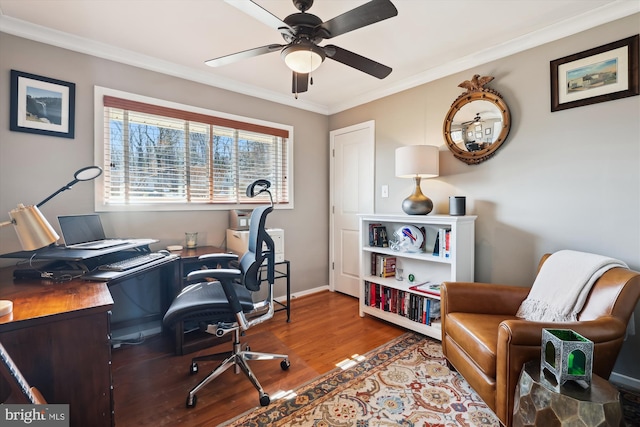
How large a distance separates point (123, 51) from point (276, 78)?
1300mm

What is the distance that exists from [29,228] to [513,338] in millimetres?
2277

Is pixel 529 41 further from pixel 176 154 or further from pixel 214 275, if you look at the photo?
pixel 176 154

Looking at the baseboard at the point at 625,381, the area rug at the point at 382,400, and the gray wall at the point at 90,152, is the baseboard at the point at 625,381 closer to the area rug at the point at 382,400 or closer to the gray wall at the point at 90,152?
the area rug at the point at 382,400

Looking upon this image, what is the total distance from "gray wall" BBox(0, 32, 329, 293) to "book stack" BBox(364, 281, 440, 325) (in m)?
1.01

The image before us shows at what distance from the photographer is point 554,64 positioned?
209 cm

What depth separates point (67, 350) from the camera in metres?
1.11

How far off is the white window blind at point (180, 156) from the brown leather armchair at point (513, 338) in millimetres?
2342

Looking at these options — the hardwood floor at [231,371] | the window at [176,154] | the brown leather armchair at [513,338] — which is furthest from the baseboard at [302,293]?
the brown leather armchair at [513,338]

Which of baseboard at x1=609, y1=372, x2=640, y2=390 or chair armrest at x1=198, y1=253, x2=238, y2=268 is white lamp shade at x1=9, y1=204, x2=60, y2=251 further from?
baseboard at x1=609, y1=372, x2=640, y2=390

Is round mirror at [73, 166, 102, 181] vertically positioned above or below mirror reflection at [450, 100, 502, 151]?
below

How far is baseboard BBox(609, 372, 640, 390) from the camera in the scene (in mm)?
1806

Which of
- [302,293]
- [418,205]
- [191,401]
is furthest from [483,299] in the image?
[302,293]

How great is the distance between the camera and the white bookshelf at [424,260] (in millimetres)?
2311

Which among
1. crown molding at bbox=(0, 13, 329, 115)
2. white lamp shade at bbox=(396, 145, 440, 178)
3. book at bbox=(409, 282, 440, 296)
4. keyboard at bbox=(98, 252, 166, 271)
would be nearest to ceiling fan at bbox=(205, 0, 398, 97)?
white lamp shade at bbox=(396, 145, 440, 178)
